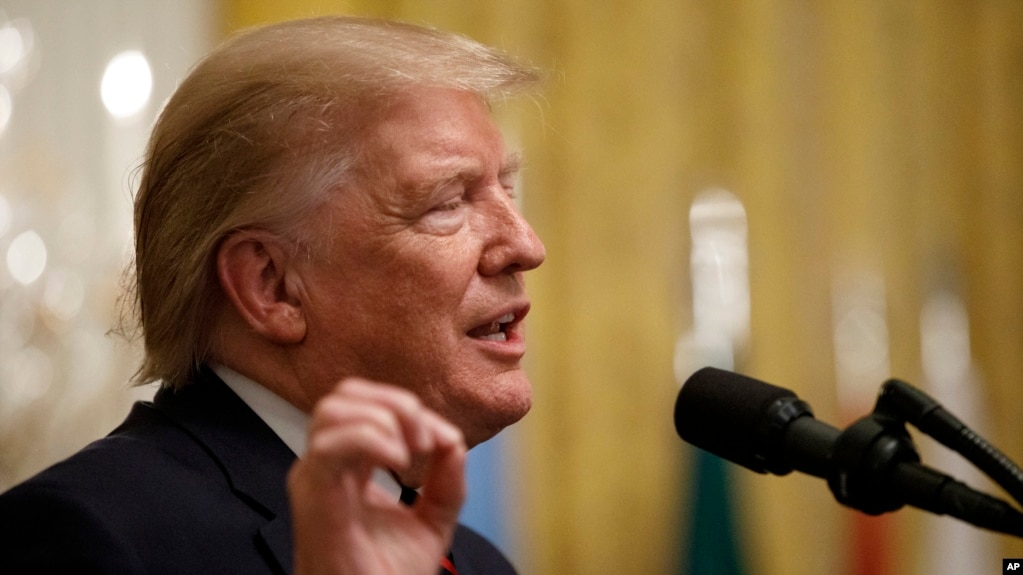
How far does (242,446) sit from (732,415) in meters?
0.72

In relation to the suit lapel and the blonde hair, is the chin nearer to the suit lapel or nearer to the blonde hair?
the suit lapel

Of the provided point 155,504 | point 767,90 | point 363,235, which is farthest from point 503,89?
point 767,90

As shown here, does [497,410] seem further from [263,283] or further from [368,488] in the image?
[368,488]

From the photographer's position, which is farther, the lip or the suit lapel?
the lip

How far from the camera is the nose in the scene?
166 cm

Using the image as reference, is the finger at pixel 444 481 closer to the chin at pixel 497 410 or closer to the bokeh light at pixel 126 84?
the chin at pixel 497 410

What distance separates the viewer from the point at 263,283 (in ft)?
5.36

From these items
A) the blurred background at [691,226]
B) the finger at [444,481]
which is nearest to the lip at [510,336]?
the finger at [444,481]

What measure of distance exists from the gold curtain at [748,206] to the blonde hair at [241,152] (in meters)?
2.49

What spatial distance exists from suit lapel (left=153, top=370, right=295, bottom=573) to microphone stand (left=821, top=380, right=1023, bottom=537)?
0.73 m

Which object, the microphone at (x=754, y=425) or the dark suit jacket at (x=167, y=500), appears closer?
the microphone at (x=754, y=425)

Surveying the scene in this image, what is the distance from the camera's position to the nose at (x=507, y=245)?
5.43 ft

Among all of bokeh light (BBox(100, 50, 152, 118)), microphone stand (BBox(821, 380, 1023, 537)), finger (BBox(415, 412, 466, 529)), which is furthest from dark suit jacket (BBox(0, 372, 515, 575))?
bokeh light (BBox(100, 50, 152, 118))

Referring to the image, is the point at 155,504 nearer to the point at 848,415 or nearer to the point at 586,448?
the point at 586,448
